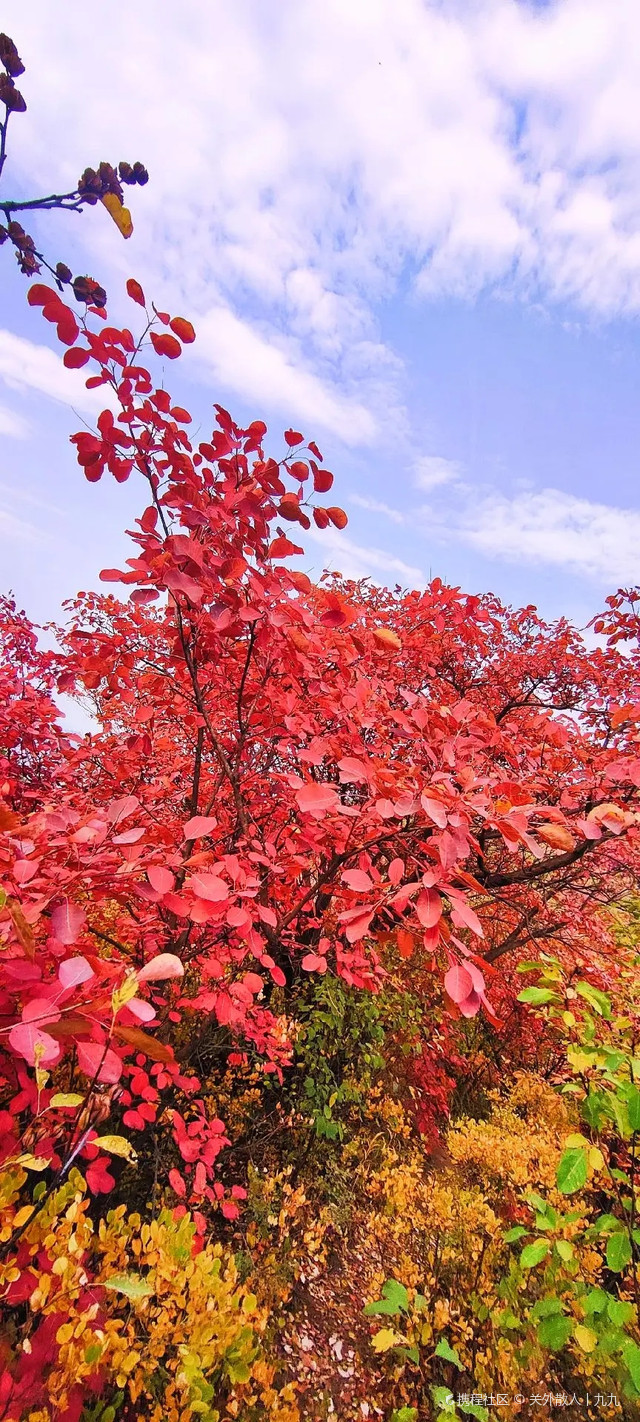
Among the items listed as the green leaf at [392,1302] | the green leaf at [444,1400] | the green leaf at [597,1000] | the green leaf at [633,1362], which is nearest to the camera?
the green leaf at [633,1362]

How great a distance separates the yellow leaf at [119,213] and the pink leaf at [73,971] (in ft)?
6.68

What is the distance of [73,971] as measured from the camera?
3.82 feet

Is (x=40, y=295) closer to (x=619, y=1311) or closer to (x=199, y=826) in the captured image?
(x=199, y=826)

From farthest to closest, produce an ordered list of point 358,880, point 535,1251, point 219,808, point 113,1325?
point 219,808
point 535,1251
point 113,1325
point 358,880

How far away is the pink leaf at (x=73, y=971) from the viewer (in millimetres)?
1141

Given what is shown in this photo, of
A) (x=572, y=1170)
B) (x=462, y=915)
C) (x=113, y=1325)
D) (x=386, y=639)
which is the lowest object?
(x=113, y=1325)

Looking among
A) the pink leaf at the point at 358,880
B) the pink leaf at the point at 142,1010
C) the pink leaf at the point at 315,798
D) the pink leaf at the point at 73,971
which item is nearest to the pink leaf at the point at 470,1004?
the pink leaf at the point at 358,880

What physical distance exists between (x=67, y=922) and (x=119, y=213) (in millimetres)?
2004

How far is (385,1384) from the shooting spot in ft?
9.66

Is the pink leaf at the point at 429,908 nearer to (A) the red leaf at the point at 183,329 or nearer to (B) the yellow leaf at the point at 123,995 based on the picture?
(B) the yellow leaf at the point at 123,995

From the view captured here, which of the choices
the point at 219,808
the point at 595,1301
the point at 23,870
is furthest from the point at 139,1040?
the point at 219,808

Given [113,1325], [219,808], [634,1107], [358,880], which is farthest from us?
[219,808]

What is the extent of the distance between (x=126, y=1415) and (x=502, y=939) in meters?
4.69

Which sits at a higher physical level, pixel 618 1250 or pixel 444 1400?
pixel 618 1250
